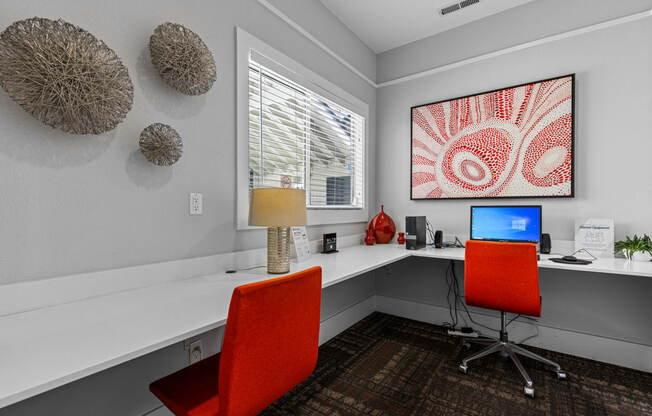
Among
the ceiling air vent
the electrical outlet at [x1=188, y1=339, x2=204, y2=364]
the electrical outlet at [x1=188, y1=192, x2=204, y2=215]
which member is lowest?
the electrical outlet at [x1=188, y1=339, x2=204, y2=364]

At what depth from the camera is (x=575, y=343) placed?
233 centimetres

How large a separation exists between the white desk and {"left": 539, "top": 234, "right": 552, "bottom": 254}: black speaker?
1817mm

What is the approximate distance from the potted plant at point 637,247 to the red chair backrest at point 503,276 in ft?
2.53

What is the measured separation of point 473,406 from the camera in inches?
67.6

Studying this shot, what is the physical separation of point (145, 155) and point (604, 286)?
3165 mm

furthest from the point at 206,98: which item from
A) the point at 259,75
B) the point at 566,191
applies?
the point at 566,191

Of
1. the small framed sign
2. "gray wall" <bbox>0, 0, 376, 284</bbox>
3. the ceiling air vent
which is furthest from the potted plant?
"gray wall" <bbox>0, 0, 376, 284</bbox>

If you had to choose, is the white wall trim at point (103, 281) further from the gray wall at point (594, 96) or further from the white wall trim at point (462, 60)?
the gray wall at point (594, 96)

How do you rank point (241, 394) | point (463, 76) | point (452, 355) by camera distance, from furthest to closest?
point (463, 76), point (452, 355), point (241, 394)

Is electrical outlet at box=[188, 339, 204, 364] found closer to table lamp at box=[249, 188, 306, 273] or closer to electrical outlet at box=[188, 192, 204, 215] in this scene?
table lamp at box=[249, 188, 306, 273]

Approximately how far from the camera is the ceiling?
2.54 meters

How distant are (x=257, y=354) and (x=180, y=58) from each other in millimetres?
1337

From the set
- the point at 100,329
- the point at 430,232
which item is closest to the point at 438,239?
the point at 430,232

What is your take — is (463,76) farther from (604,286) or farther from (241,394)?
(241,394)
